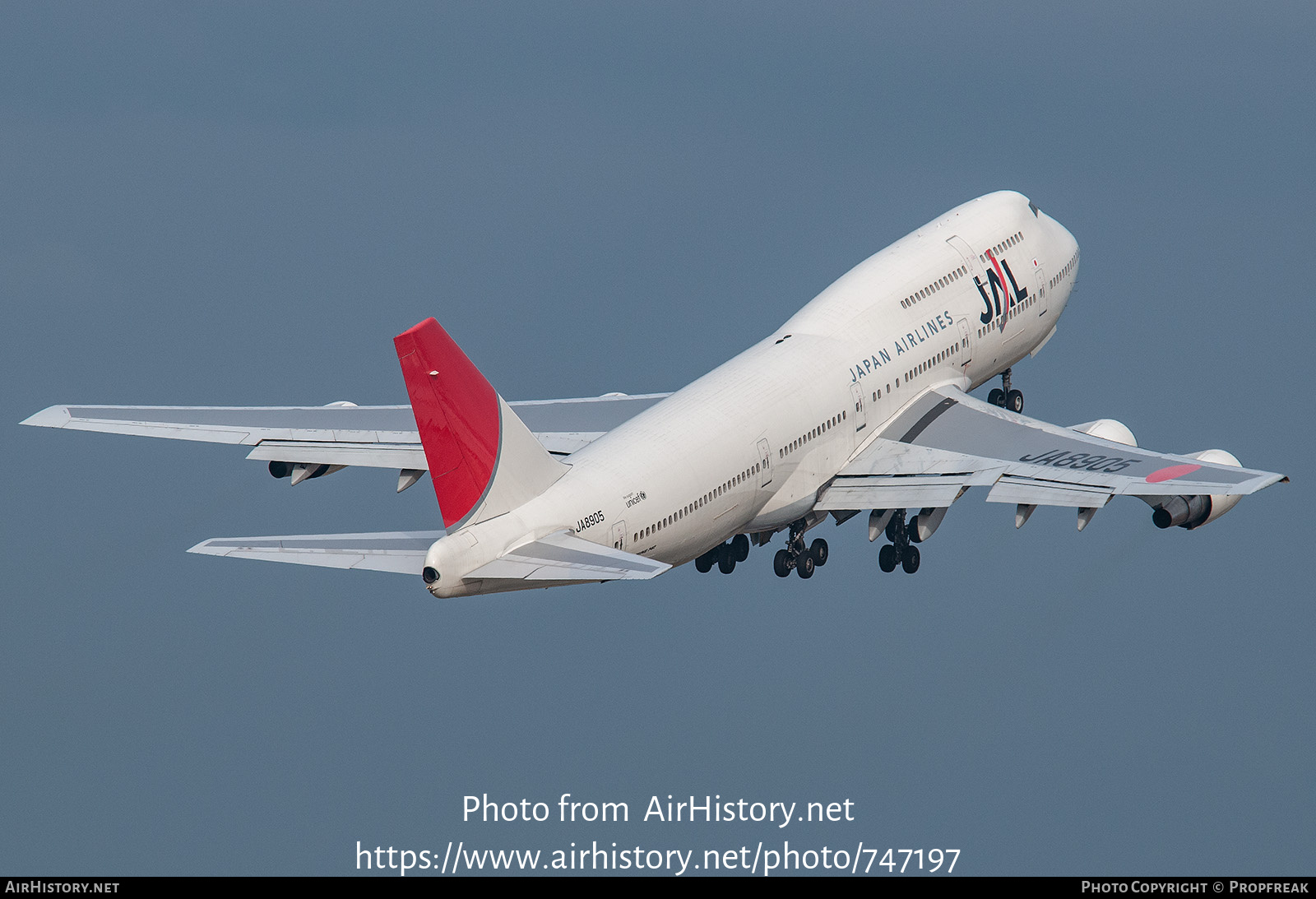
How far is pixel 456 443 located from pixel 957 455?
15.2 m

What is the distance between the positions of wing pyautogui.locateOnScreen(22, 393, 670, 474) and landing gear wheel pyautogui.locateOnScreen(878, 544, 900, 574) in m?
7.74

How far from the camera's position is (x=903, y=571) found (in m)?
61.3

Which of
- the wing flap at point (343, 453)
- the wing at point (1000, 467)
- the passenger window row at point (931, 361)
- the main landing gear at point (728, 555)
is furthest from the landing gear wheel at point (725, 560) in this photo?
the wing flap at point (343, 453)

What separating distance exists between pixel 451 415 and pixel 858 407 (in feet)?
50.4

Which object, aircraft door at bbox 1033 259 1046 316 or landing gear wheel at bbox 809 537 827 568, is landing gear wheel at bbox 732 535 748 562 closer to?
landing gear wheel at bbox 809 537 827 568

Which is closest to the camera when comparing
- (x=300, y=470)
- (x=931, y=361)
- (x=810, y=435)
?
(x=810, y=435)

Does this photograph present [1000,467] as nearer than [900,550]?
Yes

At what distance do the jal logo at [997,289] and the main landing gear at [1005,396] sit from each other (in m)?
2.66

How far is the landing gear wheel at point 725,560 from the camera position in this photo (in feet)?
201

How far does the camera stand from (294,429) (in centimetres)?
5962

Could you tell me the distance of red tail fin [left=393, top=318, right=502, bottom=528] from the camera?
47125 millimetres

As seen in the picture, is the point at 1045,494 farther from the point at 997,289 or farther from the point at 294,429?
the point at 294,429

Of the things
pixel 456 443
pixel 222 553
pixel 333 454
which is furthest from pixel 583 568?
pixel 333 454

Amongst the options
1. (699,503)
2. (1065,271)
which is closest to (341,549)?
(699,503)
